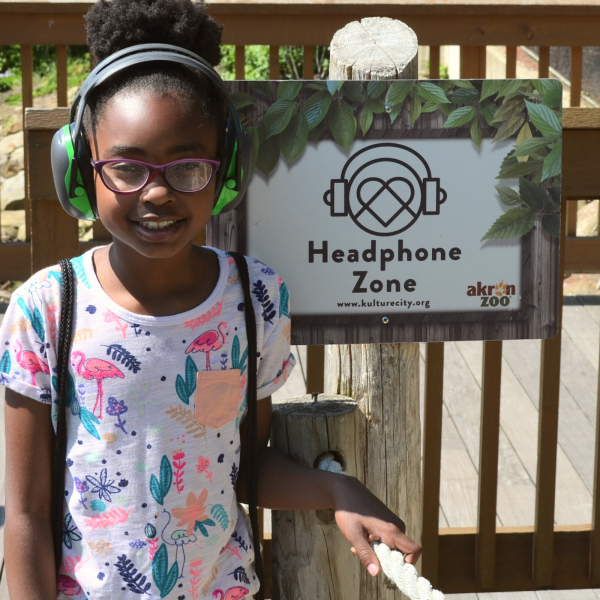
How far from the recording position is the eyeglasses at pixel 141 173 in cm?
128

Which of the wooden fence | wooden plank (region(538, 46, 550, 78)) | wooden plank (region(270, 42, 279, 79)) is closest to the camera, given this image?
the wooden fence

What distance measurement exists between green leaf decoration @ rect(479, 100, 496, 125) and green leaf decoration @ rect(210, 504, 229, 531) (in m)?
Result: 0.81

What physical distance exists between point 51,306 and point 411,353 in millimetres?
685

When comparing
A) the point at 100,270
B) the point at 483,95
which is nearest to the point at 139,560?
the point at 100,270

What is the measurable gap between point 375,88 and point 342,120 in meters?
0.08

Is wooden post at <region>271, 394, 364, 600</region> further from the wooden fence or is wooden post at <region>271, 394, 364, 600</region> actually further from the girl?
the wooden fence

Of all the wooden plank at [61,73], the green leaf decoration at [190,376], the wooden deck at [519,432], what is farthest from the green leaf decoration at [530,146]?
the wooden plank at [61,73]

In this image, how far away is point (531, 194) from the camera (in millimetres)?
1574

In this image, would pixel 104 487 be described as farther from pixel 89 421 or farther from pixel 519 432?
pixel 519 432

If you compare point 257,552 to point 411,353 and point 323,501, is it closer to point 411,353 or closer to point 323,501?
point 323,501

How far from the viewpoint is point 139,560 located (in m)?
1.36

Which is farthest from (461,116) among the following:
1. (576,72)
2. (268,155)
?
(576,72)

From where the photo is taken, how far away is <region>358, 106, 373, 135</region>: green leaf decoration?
1515 mm

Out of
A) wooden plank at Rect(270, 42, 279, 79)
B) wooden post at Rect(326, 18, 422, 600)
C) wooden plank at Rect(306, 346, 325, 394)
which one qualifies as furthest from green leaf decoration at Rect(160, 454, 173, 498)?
wooden plank at Rect(270, 42, 279, 79)
